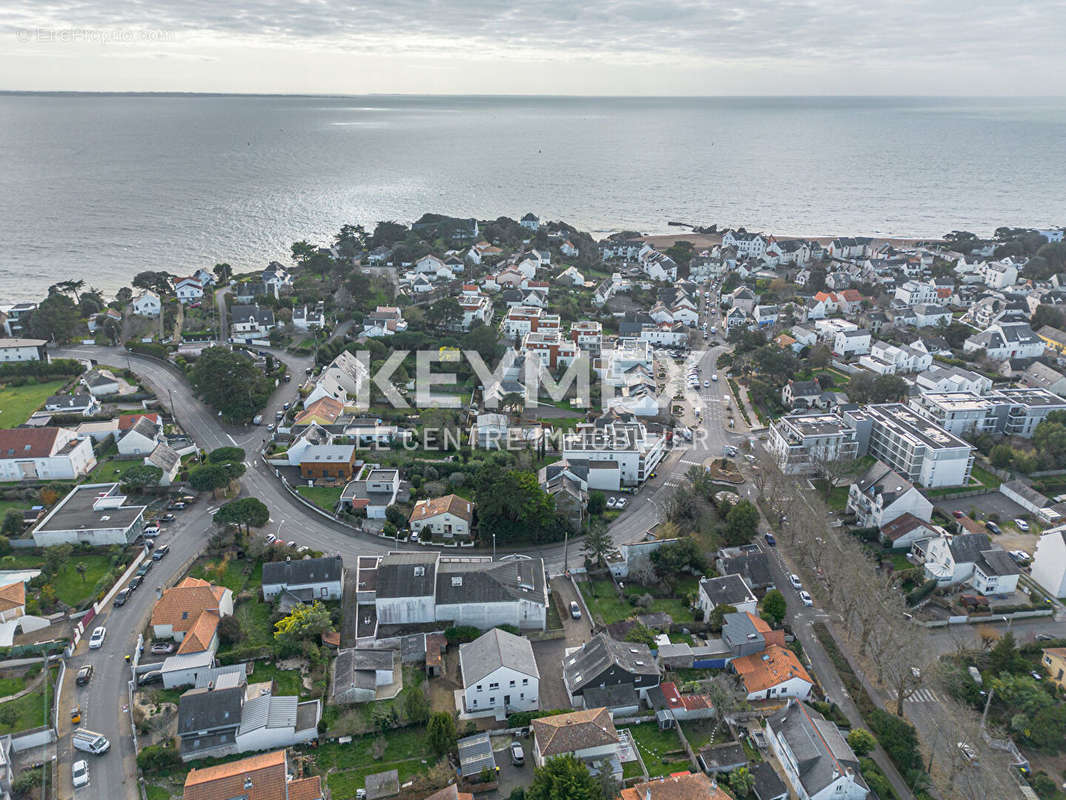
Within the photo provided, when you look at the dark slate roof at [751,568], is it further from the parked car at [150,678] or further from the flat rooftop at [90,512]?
the flat rooftop at [90,512]

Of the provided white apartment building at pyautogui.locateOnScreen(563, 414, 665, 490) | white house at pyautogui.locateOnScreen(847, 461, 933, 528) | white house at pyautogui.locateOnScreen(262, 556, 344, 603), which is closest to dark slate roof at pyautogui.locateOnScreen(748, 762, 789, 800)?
white house at pyautogui.locateOnScreen(847, 461, 933, 528)

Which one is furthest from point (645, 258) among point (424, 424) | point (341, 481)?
point (341, 481)

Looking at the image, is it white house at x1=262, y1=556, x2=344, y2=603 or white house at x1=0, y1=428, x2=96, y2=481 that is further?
white house at x1=0, y1=428, x2=96, y2=481

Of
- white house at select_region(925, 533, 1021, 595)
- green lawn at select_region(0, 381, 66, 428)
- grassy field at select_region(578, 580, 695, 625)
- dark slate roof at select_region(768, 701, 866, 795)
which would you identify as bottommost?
green lawn at select_region(0, 381, 66, 428)

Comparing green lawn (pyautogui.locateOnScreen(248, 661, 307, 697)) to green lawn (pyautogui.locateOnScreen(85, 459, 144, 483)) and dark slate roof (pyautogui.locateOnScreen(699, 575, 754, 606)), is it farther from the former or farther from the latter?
green lawn (pyautogui.locateOnScreen(85, 459, 144, 483))

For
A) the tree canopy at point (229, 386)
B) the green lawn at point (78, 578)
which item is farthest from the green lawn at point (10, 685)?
the tree canopy at point (229, 386)

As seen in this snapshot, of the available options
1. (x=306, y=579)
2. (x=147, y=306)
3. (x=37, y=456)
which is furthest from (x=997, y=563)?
(x=147, y=306)
